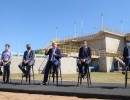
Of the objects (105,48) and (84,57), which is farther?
(105,48)

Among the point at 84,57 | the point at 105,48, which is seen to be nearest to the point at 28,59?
the point at 84,57

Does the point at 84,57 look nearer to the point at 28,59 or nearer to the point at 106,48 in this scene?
the point at 28,59

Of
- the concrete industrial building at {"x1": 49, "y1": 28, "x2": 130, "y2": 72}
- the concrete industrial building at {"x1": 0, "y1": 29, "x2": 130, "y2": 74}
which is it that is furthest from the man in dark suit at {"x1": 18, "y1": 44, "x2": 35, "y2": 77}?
the concrete industrial building at {"x1": 49, "y1": 28, "x2": 130, "y2": 72}

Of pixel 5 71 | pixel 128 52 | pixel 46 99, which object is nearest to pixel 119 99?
pixel 46 99

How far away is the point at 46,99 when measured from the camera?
24.2 feet

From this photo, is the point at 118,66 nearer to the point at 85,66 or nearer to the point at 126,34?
the point at 126,34

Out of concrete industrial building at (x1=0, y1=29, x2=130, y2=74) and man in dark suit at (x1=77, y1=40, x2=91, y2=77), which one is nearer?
man in dark suit at (x1=77, y1=40, x2=91, y2=77)

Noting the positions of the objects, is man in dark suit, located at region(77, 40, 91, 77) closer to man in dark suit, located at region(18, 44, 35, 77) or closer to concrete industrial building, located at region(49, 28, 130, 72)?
man in dark suit, located at region(18, 44, 35, 77)

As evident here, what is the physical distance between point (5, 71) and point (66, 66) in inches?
746

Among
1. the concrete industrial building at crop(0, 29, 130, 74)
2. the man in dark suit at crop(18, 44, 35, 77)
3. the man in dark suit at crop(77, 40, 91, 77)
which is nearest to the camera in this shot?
the man in dark suit at crop(77, 40, 91, 77)

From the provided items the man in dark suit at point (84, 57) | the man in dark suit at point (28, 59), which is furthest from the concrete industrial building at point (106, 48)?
the man in dark suit at point (84, 57)

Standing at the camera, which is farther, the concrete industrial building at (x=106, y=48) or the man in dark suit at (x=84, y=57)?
the concrete industrial building at (x=106, y=48)

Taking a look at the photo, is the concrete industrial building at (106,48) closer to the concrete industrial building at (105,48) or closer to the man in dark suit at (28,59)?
the concrete industrial building at (105,48)

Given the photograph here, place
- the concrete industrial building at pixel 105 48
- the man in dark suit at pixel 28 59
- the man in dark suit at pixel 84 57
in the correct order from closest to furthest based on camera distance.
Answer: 1. the man in dark suit at pixel 84 57
2. the man in dark suit at pixel 28 59
3. the concrete industrial building at pixel 105 48
